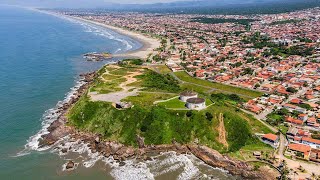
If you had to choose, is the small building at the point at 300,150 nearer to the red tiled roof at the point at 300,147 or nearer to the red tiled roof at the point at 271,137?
the red tiled roof at the point at 300,147

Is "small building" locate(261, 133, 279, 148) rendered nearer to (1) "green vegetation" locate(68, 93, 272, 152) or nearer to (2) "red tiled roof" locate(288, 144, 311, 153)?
(2) "red tiled roof" locate(288, 144, 311, 153)

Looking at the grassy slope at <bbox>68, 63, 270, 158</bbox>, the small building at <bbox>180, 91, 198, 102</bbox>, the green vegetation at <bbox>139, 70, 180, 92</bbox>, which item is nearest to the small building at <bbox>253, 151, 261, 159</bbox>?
the grassy slope at <bbox>68, 63, 270, 158</bbox>

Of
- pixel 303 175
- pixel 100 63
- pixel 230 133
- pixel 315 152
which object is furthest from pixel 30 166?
pixel 100 63

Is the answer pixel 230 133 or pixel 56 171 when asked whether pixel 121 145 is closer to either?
pixel 56 171

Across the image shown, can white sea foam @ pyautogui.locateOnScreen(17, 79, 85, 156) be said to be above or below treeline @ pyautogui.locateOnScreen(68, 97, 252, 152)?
below

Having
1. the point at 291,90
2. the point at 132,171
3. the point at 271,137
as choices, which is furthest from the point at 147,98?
the point at 291,90

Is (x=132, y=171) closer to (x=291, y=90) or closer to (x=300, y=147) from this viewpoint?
(x=300, y=147)
